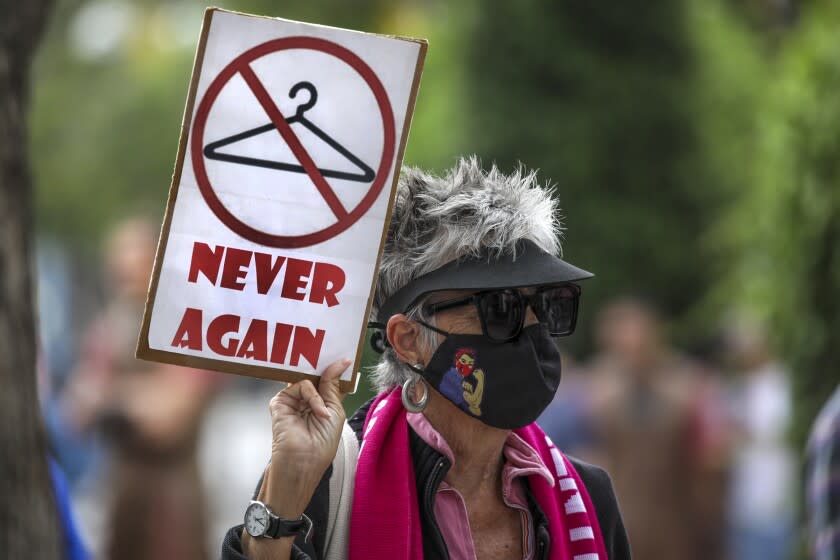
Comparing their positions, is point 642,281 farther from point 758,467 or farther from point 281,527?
point 281,527

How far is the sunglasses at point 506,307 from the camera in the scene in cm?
314

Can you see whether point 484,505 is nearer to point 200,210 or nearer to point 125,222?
point 200,210

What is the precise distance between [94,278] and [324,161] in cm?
4007

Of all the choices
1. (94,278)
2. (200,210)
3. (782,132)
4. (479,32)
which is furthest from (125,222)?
(94,278)

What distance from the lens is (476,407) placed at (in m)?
3.17

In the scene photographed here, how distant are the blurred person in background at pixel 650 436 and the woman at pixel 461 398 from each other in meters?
4.99

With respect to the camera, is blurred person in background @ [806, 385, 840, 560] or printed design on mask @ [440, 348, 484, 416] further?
blurred person in background @ [806, 385, 840, 560]

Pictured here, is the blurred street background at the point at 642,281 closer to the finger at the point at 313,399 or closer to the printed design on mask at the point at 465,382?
the finger at the point at 313,399

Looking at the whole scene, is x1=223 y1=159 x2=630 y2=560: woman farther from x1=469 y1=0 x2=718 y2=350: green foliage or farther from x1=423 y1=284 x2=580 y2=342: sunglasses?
x1=469 y1=0 x2=718 y2=350: green foliage

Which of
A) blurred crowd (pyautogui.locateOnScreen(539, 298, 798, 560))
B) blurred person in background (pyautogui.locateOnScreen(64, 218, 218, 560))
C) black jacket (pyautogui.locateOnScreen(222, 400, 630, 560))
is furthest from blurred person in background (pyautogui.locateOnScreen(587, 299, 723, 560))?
black jacket (pyautogui.locateOnScreen(222, 400, 630, 560))

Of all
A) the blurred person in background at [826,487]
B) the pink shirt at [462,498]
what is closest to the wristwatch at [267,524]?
the pink shirt at [462,498]

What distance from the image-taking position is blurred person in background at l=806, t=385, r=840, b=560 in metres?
3.50

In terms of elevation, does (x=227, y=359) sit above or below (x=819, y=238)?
below

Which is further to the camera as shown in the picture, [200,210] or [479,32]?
[479,32]
